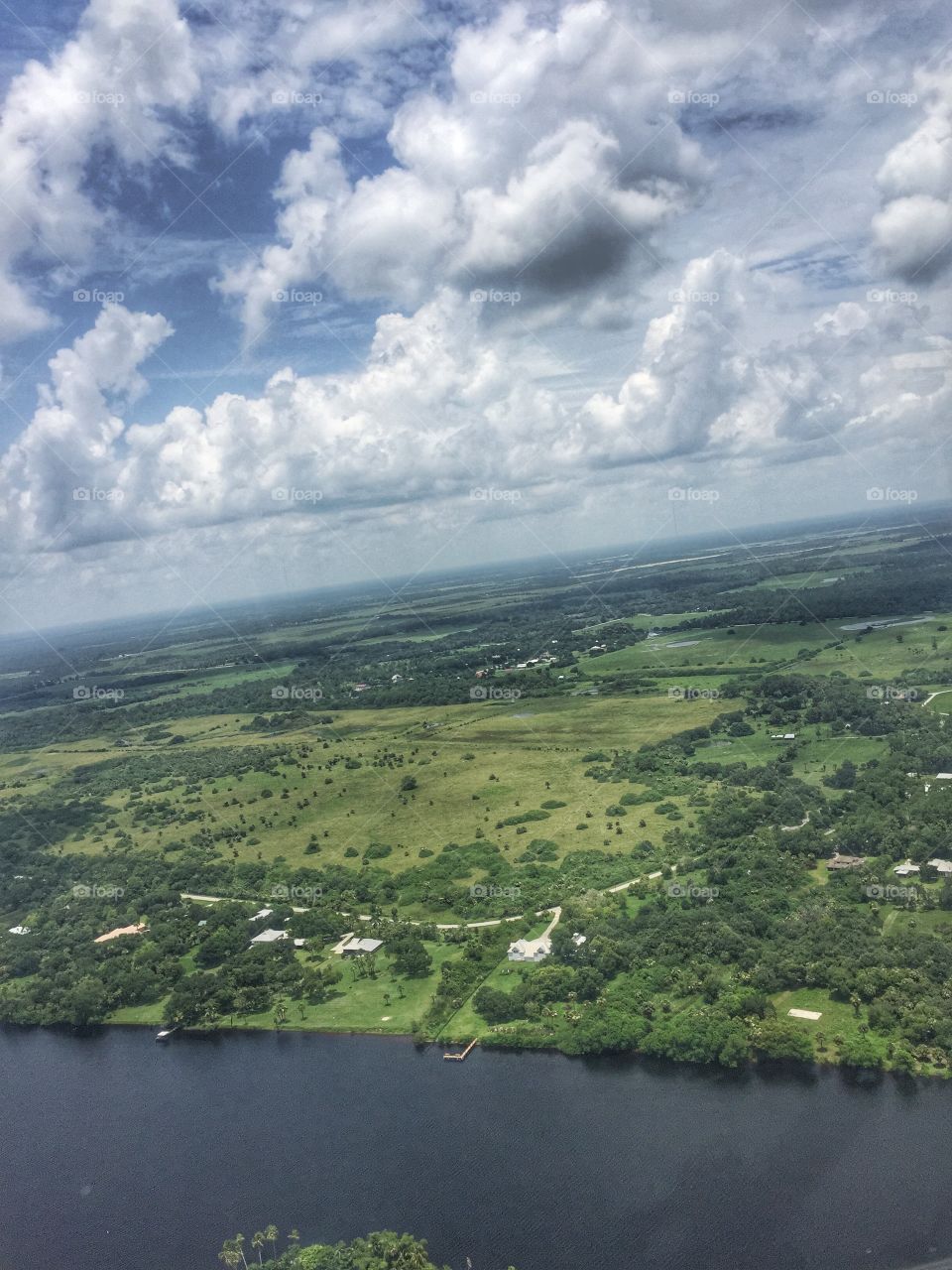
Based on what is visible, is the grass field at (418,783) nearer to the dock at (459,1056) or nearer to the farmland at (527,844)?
the farmland at (527,844)

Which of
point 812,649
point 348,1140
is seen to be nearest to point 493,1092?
point 348,1140

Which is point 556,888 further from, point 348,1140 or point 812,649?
point 812,649

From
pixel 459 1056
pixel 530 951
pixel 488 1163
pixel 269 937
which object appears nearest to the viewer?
pixel 488 1163

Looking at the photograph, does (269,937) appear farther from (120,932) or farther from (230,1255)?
(230,1255)

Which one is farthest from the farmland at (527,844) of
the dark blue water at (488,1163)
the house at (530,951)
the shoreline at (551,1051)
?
the dark blue water at (488,1163)

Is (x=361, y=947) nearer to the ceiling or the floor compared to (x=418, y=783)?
nearer to the floor

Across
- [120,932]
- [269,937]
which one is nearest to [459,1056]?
[269,937]

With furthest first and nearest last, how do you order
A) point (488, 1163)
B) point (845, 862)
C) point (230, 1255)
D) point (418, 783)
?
point (418, 783)
point (845, 862)
point (488, 1163)
point (230, 1255)
